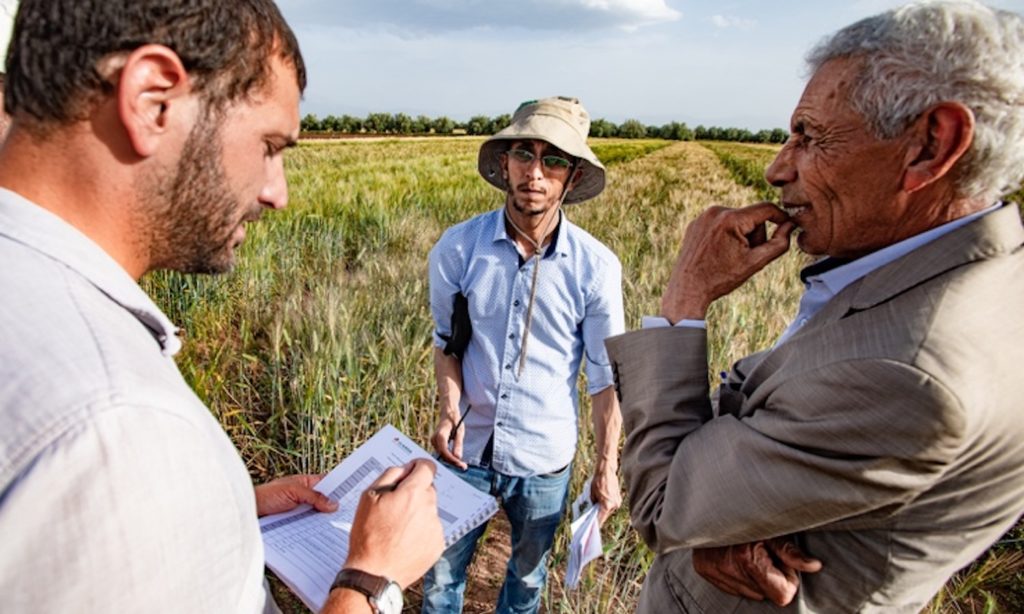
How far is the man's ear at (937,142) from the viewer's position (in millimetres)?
842

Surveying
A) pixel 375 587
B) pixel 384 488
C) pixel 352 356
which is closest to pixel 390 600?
pixel 375 587

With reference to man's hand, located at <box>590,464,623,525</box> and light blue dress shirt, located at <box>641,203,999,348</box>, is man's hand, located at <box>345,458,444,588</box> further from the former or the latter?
man's hand, located at <box>590,464,623,525</box>

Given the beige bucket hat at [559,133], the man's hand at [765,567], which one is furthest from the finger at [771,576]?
the beige bucket hat at [559,133]

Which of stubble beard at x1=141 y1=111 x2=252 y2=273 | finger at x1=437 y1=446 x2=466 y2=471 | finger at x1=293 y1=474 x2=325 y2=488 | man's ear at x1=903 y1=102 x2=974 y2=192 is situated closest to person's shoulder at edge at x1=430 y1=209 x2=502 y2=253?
finger at x1=437 y1=446 x2=466 y2=471

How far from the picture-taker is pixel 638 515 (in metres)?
1.03

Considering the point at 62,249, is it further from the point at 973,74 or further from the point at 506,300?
the point at 506,300

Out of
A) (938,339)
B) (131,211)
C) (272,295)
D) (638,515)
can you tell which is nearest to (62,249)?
(131,211)

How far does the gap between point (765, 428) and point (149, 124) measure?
888 mm

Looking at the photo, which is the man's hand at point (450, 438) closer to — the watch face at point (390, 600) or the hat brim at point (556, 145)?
the hat brim at point (556, 145)

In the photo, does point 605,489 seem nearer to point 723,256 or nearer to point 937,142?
point 723,256

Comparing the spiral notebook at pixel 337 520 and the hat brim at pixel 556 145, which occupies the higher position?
the hat brim at pixel 556 145

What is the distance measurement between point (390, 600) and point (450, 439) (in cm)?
105

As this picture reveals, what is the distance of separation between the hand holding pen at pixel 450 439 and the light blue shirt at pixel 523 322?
60 mm

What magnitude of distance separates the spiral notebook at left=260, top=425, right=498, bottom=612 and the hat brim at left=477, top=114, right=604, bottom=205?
3.39ft
